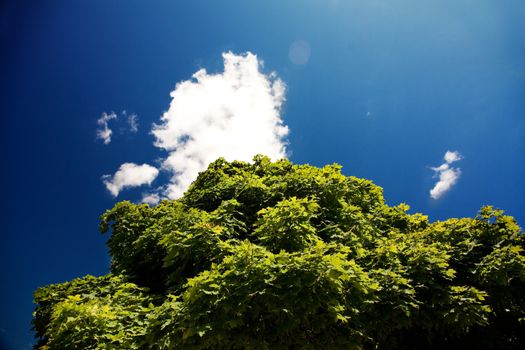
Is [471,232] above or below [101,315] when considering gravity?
above

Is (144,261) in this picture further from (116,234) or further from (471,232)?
(471,232)

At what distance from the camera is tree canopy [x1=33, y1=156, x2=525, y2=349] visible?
8672 millimetres

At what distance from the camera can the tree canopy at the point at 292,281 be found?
8.67 metres

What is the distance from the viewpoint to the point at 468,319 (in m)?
10.2

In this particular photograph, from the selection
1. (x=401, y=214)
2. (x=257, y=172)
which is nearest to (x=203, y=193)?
(x=257, y=172)

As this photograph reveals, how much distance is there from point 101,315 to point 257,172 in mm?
9787

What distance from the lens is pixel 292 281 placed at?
336 inches

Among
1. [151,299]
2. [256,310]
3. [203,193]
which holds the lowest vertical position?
[256,310]

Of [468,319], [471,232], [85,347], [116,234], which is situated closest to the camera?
[85,347]

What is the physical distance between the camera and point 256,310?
8758 millimetres

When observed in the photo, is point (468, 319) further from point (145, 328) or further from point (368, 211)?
point (145, 328)

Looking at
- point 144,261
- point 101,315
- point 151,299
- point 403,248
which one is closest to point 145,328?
point 101,315

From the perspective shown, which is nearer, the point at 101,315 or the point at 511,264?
the point at 101,315

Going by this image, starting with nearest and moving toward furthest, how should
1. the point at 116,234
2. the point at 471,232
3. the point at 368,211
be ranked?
the point at 471,232 < the point at 116,234 < the point at 368,211
